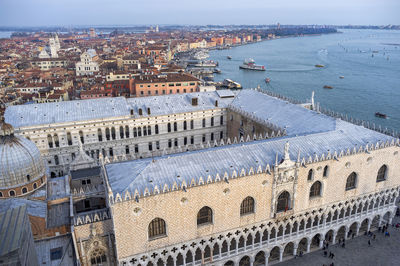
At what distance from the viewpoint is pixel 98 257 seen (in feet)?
99.8

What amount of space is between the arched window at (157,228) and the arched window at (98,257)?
518cm

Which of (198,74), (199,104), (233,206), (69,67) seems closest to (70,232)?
(233,206)

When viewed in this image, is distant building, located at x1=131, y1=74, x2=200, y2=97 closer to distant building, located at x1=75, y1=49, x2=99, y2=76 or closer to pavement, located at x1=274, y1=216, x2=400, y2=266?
pavement, located at x1=274, y1=216, x2=400, y2=266

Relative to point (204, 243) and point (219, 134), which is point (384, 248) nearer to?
point (204, 243)

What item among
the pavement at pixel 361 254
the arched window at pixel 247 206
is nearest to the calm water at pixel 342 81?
the pavement at pixel 361 254

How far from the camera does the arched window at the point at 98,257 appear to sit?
30052 mm

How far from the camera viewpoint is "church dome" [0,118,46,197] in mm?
31312

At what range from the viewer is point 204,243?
3161cm

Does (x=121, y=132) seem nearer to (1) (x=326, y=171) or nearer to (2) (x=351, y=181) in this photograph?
(1) (x=326, y=171)

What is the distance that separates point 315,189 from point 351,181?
17.5ft

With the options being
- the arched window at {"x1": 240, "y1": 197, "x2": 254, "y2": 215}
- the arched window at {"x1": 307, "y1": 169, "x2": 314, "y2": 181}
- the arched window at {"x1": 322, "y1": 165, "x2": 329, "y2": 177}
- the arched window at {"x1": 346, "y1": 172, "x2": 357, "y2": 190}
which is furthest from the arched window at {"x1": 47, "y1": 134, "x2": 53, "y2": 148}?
the arched window at {"x1": 346, "y1": 172, "x2": 357, "y2": 190}

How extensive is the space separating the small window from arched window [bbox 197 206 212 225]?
12.7 metres

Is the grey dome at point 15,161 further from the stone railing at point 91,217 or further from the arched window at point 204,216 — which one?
the arched window at point 204,216

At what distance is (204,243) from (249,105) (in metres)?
28.4
